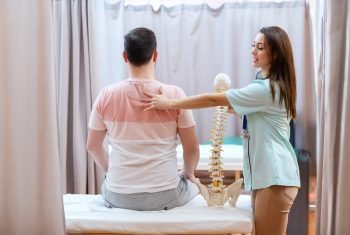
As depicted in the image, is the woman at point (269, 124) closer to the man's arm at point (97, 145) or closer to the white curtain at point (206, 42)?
the man's arm at point (97, 145)

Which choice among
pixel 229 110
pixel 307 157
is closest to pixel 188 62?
pixel 307 157

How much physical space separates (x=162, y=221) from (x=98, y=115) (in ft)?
1.78

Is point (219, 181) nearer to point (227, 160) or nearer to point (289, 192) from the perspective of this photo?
point (289, 192)

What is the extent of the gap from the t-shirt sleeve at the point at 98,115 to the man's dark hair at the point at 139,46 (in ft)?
0.72

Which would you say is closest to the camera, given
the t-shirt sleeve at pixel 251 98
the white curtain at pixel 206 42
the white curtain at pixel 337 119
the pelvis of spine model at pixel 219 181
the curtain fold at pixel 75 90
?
the white curtain at pixel 337 119

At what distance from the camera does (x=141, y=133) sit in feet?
6.24

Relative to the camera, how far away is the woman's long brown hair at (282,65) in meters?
1.84

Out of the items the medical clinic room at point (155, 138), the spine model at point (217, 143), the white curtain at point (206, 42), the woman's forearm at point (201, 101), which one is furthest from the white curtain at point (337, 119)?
the white curtain at point (206, 42)

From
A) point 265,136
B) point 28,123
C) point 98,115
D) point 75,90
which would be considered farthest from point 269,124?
point 75,90

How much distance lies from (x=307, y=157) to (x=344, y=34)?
5.50 feet

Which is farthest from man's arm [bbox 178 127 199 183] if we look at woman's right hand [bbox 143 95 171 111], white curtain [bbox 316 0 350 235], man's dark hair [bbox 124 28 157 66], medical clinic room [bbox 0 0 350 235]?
white curtain [bbox 316 0 350 235]

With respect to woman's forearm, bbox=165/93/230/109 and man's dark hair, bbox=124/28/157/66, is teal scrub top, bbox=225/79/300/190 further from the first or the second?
man's dark hair, bbox=124/28/157/66

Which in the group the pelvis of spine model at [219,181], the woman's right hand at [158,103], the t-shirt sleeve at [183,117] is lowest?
the pelvis of spine model at [219,181]

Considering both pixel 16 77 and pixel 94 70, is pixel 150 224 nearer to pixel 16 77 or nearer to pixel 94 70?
pixel 16 77
